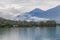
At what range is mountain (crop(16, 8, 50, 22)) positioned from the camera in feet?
21.9

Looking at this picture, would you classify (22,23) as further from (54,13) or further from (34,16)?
(54,13)

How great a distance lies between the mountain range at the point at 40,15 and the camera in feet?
22.1

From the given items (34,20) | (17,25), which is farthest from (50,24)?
(17,25)

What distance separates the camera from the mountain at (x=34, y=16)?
6684mm

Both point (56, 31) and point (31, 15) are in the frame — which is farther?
point (56, 31)

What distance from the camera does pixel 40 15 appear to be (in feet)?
22.7

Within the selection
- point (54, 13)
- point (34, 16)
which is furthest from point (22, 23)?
point (54, 13)

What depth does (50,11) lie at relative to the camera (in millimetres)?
7059

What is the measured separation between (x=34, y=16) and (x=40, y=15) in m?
0.20

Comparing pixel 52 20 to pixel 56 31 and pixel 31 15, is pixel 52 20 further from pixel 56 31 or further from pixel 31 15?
pixel 56 31

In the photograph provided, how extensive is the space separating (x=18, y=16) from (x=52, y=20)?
113 centimetres

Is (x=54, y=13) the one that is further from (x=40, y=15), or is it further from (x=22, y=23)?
(x=22, y=23)

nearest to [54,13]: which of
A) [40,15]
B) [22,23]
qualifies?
[40,15]

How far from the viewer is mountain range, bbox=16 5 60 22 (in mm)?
6723
